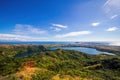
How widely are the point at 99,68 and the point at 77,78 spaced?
123ft

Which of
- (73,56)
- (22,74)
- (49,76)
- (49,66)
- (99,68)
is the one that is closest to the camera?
(22,74)

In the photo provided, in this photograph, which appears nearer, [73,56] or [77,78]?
[77,78]

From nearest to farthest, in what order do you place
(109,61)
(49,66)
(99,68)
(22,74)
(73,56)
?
(22,74) → (49,66) → (99,68) → (109,61) → (73,56)

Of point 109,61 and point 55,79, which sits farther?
point 109,61

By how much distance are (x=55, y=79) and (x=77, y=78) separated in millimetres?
12846

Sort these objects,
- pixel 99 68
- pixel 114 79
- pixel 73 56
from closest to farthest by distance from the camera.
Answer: pixel 114 79
pixel 99 68
pixel 73 56

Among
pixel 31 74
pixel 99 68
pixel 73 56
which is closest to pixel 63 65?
pixel 99 68

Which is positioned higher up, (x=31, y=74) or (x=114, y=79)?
(x=31, y=74)

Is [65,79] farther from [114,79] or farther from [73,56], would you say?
[73,56]

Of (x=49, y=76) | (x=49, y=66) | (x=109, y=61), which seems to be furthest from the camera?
(x=109, y=61)

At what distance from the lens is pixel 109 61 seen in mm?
112750

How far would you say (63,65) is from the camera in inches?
4058

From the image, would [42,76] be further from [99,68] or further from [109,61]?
[109,61]

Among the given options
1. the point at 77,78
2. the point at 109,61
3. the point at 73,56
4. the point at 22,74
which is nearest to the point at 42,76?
the point at 22,74
